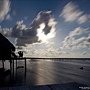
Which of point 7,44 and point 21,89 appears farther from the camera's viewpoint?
point 7,44

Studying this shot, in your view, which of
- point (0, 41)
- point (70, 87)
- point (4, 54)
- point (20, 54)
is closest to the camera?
point (70, 87)

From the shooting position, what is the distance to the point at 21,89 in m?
23.2

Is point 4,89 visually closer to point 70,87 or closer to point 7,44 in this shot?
point 70,87

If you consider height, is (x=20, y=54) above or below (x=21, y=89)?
above

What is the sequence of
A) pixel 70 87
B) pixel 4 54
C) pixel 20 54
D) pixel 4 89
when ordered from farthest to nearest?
pixel 20 54
pixel 4 54
pixel 70 87
pixel 4 89

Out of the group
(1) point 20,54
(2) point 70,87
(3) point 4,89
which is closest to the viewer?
(3) point 4,89

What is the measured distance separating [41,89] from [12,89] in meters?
3.38

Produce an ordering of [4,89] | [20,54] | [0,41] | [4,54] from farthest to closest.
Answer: [20,54]
[4,54]
[0,41]
[4,89]

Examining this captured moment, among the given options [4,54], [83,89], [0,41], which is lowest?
[83,89]

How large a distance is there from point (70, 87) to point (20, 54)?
88.2ft

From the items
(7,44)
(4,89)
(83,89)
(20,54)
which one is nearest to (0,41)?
(7,44)

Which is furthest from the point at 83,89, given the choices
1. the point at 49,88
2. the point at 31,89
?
the point at 31,89

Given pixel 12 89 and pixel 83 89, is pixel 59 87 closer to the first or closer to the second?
pixel 83 89

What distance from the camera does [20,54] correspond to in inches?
1950
